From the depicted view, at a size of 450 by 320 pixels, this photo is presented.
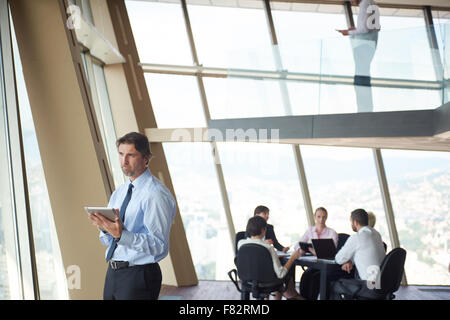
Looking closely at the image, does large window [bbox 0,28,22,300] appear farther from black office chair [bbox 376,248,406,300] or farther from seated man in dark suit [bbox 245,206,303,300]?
black office chair [bbox 376,248,406,300]

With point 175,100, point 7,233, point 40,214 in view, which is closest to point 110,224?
point 7,233

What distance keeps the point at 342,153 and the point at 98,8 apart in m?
4.81

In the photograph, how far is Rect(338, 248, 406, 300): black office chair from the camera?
3.83 meters

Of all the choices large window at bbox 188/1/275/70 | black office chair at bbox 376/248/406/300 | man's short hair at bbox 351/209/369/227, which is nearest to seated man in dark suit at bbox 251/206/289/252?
man's short hair at bbox 351/209/369/227

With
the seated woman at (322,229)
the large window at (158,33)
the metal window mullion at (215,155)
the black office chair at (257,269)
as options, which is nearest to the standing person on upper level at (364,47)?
the seated woman at (322,229)

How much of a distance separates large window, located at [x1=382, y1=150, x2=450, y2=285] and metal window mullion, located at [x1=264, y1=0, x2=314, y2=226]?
1.42 metres

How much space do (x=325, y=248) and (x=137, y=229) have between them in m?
3.03

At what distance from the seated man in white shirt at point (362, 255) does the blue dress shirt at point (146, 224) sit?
7.98 feet

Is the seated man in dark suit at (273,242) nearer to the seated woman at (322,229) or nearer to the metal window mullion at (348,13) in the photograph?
the seated woman at (322,229)

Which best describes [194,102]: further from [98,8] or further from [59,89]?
[59,89]

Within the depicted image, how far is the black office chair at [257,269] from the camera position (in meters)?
4.23

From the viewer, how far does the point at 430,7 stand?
806cm
